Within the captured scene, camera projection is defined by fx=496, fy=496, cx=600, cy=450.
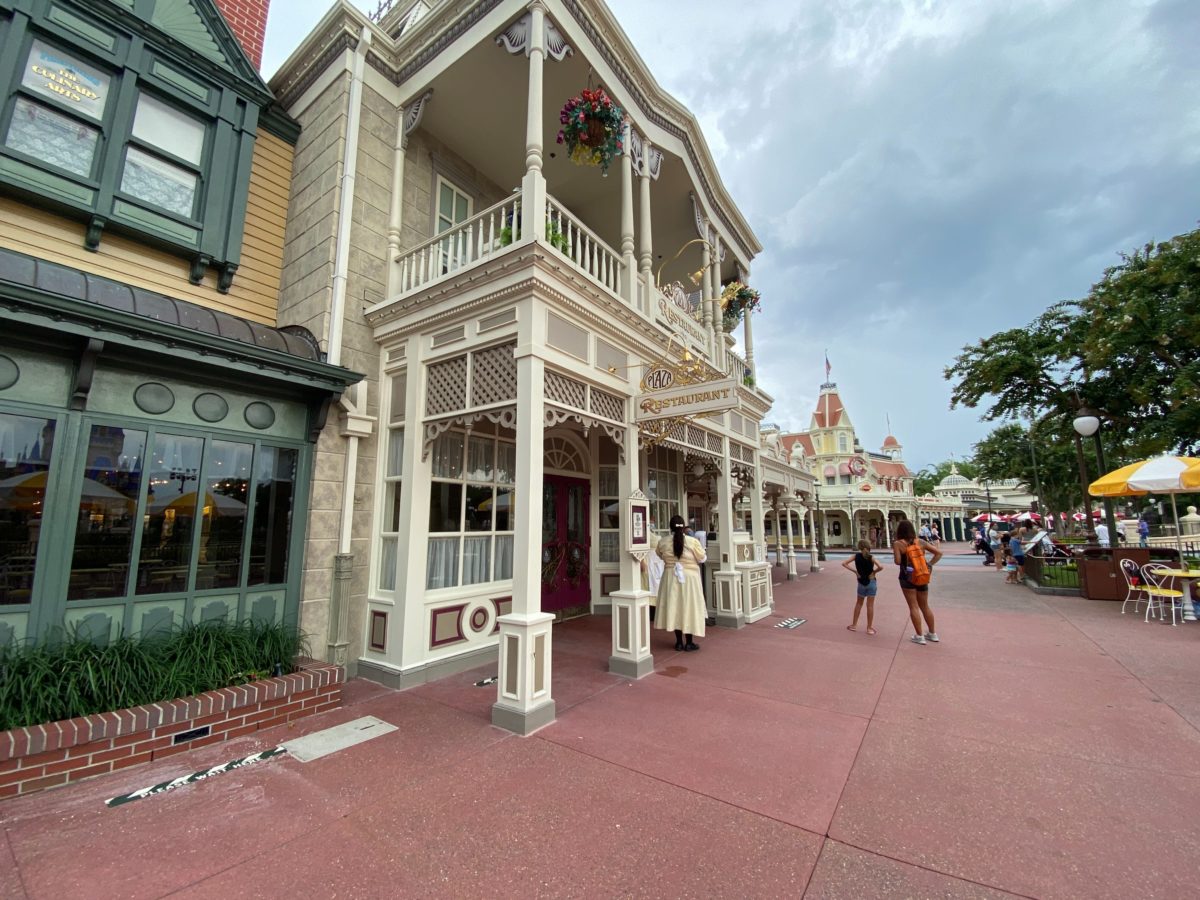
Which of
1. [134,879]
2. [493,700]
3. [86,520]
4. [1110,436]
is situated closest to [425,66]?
[86,520]

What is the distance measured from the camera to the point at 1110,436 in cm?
1524

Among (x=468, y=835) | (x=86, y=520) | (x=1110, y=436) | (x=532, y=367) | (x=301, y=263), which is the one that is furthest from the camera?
(x=1110, y=436)

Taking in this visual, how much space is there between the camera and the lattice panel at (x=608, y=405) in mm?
5537

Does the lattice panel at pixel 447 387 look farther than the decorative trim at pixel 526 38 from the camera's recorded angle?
No

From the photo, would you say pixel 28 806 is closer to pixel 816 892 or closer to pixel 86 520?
pixel 86 520

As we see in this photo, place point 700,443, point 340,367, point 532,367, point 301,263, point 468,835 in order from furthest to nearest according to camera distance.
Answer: point 700,443, point 301,263, point 340,367, point 532,367, point 468,835

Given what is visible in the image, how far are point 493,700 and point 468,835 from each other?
214cm

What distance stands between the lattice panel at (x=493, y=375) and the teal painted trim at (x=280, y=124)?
14.8 feet

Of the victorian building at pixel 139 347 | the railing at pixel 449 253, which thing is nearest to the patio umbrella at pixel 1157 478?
the railing at pixel 449 253

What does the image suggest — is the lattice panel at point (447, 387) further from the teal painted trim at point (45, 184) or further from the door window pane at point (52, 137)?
the door window pane at point (52, 137)

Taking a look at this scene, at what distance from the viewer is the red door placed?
26.9 feet

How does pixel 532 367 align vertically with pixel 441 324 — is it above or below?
below

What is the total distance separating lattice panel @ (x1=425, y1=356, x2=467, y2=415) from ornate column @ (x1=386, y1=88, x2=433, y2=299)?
153 cm

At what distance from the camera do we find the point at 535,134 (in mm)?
4938
